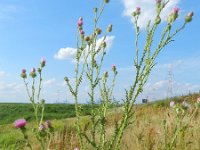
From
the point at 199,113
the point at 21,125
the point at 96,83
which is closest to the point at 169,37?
the point at 96,83

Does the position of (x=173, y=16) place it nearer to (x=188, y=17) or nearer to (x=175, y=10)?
(x=175, y=10)

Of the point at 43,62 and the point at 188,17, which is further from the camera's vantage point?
the point at 43,62

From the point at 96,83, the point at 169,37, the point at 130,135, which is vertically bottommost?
the point at 130,135

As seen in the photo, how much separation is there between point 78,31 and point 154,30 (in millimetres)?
1019

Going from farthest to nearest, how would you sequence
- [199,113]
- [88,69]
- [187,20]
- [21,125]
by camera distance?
[199,113] → [88,69] → [187,20] → [21,125]

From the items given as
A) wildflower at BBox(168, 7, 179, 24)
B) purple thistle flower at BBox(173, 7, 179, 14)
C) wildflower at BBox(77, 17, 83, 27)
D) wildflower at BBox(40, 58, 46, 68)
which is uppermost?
wildflower at BBox(77, 17, 83, 27)

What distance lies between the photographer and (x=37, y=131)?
2.78m

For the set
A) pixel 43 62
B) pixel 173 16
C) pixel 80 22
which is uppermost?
pixel 80 22

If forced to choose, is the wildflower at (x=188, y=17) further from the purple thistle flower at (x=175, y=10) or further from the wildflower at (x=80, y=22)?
the wildflower at (x=80, y=22)

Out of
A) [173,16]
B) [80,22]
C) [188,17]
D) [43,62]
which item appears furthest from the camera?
[80,22]

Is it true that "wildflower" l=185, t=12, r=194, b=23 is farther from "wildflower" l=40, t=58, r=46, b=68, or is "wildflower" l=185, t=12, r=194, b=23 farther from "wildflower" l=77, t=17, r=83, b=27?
"wildflower" l=40, t=58, r=46, b=68

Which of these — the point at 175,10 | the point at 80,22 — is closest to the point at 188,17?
the point at 175,10

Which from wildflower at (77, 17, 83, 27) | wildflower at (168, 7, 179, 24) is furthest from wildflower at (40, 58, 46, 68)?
wildflower at (168, 7, 179, 24)

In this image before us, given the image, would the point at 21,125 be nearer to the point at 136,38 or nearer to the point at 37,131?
the point at 37,131
